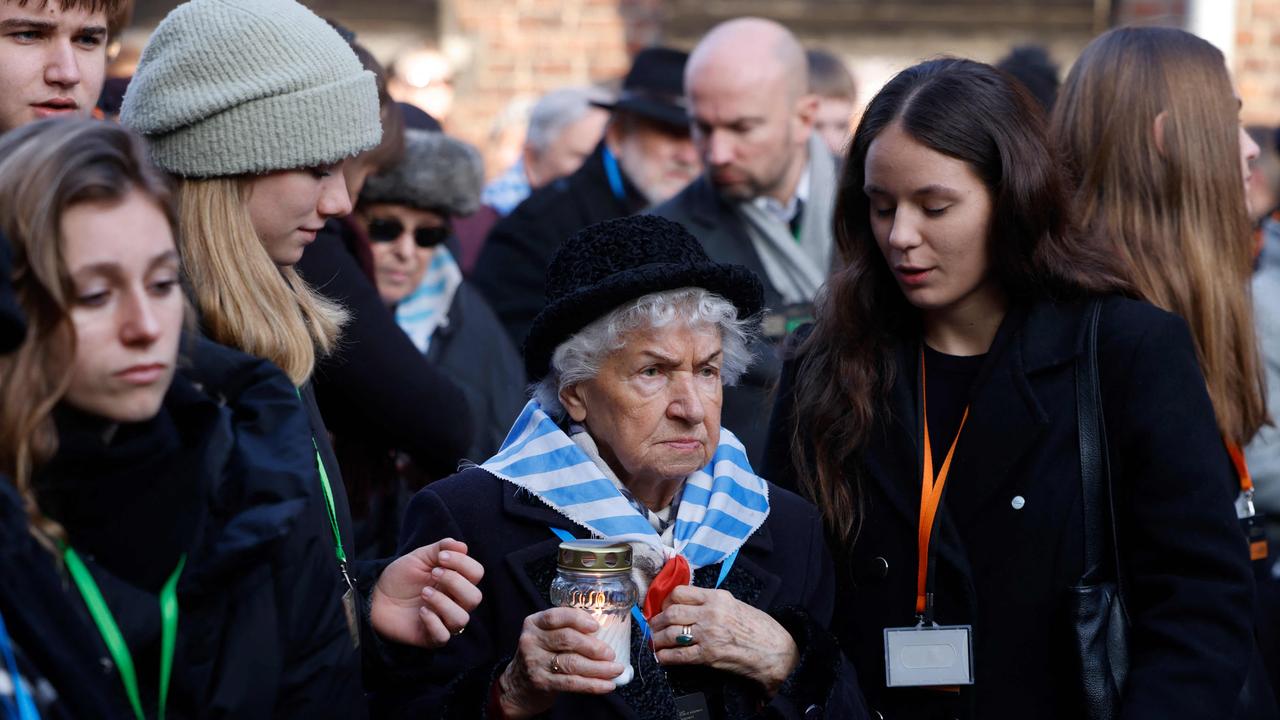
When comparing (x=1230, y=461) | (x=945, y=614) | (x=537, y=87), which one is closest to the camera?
(x=945, y=614)

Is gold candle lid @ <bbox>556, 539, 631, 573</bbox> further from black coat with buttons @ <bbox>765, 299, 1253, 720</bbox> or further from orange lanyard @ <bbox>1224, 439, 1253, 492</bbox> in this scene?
orange lanyard @ <bbox>1224, 439, 1253, 492</bbox>

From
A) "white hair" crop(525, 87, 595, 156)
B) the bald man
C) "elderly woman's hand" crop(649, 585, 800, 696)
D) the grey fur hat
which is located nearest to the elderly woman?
"elderly woman's hand" crop(649, 585, 800, 696)

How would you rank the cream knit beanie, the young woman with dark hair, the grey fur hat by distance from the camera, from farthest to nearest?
the grey fur hat → the cream knit beanie → the young woman with dark hair

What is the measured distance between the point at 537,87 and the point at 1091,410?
669 cm

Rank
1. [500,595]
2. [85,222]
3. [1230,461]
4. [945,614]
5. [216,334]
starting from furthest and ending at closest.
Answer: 1. [1230,461]
2. [945,614]
3. [500,595]
4. [216,334]
5. [85,222]

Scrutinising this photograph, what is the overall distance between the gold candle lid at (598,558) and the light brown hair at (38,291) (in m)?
0.82

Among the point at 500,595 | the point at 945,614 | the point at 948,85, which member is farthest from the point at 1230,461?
the point at 500,595

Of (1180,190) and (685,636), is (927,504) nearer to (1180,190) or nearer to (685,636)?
(685,636)

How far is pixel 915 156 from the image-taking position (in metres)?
3.34

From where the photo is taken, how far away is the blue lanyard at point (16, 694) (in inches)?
82.7

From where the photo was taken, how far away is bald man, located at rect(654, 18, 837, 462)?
5484mm

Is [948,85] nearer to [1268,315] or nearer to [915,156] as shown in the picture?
[915,156]

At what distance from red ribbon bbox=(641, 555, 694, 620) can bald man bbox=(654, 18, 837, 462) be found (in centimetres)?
217

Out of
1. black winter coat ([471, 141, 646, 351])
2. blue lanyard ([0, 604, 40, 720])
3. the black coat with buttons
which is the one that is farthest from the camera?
black winter coat ([471, 141, 646, 351])
